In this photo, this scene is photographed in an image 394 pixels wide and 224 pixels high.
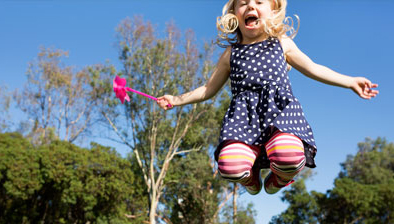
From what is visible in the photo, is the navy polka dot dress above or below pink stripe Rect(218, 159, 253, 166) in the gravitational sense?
above

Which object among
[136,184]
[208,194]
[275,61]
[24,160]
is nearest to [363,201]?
[208,194]

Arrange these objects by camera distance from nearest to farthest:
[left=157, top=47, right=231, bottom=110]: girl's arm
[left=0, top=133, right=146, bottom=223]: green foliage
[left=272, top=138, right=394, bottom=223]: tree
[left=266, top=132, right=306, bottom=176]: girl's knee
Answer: [left=266, top=132, right=306, bottom=176]: girl's knee < [left=157, top=47, right=231, bottom=110]: girl's arm < [left=0, top=133, right=146, bottom=223]: green foliage < [left=272, top=138, right=394, bottom=223]: tree

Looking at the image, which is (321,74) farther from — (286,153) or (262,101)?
(286,153)

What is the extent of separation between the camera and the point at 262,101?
2.68 meters

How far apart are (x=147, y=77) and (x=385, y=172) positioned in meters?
21.4

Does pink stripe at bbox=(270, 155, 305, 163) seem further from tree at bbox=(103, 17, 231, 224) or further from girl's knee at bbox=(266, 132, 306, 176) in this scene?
tree at bbox=(103, 17, 231, 224)

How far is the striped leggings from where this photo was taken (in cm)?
235

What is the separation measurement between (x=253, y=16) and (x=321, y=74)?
681 mm

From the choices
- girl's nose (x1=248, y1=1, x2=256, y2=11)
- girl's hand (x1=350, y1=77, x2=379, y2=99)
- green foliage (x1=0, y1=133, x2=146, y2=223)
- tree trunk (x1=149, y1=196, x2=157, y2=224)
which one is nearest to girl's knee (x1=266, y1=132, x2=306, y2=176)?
girl's hand (x1=350, y1=77, x2=379, y2=99)

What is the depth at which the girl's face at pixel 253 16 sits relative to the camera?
2.88 meters

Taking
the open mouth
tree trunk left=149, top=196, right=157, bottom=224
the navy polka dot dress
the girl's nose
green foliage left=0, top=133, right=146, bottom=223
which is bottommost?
the navy polka dot dress

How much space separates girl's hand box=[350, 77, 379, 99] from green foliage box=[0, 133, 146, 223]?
16879 millimetres

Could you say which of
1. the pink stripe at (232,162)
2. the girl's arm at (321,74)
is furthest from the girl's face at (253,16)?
the pink stripe at (232,162)

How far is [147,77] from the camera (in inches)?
722
